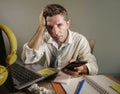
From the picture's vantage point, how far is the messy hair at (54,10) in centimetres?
112

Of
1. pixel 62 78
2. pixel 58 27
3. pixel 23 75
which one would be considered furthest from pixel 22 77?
pixel 58 27

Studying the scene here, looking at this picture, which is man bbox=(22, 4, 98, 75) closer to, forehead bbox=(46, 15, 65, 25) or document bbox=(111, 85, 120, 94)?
forehead bbox=(46, 15, 65, 25)

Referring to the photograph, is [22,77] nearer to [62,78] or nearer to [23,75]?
[23,75]

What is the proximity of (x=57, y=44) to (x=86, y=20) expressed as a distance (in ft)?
0.92

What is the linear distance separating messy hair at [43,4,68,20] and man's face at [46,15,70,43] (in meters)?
0.03

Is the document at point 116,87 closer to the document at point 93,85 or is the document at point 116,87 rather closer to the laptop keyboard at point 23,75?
the document at point 93,85

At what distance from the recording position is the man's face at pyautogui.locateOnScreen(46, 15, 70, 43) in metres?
1.12

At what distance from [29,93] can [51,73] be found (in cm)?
20

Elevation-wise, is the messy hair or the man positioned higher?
the messy hair

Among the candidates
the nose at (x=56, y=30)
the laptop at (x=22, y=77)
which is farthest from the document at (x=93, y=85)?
the nose at (x=56, y=30)

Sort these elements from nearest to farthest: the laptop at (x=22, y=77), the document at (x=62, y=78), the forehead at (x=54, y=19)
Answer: the laptop at (x=22, y=77) → the document at (x=62, y=78) → the forehead at (x=54, y=19)

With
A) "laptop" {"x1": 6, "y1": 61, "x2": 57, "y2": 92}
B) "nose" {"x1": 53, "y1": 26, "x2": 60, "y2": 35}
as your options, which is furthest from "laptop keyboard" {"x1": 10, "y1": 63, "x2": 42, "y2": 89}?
"nose" {"x1": 53, "y1": 26, "x2": 60, "y2": 35}

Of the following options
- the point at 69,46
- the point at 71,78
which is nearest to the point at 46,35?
the point at 69,46

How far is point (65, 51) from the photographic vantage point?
125 cm
